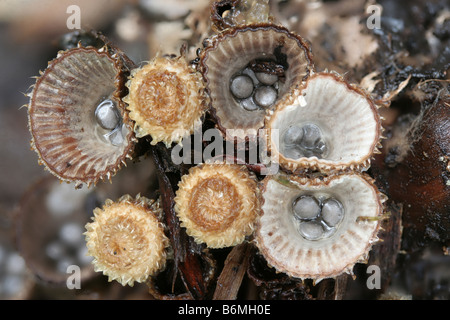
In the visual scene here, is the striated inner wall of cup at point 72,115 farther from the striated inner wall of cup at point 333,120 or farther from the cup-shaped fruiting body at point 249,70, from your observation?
the striated inner wall of cup at point 333,120

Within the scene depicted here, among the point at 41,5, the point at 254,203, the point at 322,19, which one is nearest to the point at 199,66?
the point at 254,203

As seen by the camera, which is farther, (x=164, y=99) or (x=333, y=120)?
(x=333, y=120)

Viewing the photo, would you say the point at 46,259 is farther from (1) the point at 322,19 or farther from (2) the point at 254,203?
(1) the point at 322,19

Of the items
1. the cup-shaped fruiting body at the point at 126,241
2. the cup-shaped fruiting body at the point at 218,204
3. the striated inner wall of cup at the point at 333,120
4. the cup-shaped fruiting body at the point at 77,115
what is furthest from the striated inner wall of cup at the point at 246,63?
the cup-shaped fruiting body at the point at 126,241

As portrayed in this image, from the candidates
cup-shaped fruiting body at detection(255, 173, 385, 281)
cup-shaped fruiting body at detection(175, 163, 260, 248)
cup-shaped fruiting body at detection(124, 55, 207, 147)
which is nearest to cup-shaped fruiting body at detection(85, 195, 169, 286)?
cup-shaped fruiting body at detection(175, 163, 260, 248)

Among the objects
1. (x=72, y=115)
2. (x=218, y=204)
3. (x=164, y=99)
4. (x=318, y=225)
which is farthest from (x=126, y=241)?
(x=318, y=225)

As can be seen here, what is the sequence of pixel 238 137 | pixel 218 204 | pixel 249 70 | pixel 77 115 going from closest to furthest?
pixel 218 204 → pixel 238 137 → pixel 77 115 → pixel 249 70

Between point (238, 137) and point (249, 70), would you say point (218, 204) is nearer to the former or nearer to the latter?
point (238, 137)
